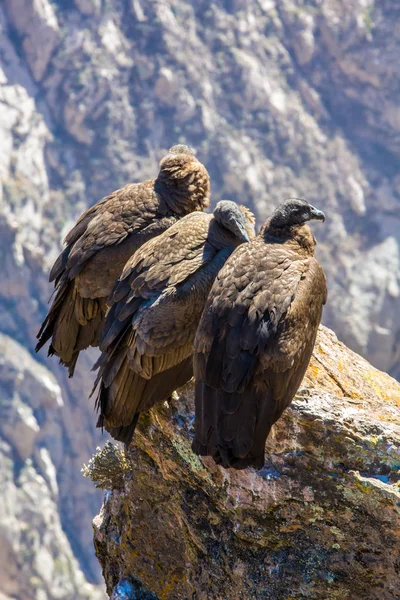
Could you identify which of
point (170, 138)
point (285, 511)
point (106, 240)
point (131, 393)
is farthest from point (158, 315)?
point (170, 138)

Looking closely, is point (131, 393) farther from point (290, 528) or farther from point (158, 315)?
point (290, 528)

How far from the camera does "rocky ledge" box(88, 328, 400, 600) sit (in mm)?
6449

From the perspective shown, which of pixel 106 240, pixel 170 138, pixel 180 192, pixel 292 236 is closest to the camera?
pixel 292 236

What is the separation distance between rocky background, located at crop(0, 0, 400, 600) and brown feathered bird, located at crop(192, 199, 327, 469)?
64312 mm

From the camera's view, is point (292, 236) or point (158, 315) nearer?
point (158, 315)

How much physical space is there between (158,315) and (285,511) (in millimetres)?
1798

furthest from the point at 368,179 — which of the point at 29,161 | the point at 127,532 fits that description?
the point at 127,532

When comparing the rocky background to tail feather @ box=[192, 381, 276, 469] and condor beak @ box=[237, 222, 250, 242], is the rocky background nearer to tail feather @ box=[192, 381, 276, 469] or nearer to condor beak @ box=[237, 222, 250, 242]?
condor beak @ box=[237, 222, 250, 242]

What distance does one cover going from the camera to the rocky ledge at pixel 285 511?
6449mm

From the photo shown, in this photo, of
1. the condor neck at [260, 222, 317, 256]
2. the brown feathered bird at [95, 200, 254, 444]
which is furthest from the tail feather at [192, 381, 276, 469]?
the condor neck at [260, 222, 317, 256]

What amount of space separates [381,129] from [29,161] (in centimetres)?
3357

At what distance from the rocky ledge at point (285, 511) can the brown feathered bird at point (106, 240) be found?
4.50 feet

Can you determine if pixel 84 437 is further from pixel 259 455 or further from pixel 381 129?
pixel 259 455

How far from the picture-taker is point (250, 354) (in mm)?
6082
